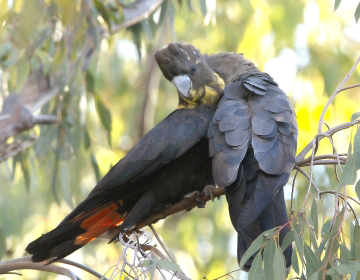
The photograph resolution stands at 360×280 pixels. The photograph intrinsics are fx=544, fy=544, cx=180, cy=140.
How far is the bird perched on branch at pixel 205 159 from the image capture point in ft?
5.79

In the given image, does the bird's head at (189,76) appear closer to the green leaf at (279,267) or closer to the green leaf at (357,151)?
the green leaf at (357,151)

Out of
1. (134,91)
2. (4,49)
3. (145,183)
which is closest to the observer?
(145,183)

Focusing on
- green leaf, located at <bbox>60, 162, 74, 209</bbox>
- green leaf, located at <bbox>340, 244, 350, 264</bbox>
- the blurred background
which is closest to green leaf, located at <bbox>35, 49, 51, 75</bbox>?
the blurred background

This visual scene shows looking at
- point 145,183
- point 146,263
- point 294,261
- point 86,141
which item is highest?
point 86,141

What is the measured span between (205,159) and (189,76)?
50 cm

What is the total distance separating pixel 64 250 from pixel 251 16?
2.92 metres

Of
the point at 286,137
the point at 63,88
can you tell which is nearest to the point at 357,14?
the point at 286,137

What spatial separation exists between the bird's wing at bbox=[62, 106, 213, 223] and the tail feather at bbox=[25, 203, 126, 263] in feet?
0.24

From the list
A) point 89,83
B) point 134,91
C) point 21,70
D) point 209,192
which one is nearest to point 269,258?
point 209,192

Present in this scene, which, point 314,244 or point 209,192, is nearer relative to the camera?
point 314,244

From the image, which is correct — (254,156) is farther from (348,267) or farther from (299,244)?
(348,267)

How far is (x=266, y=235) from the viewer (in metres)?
1.50

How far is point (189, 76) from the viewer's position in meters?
2.54

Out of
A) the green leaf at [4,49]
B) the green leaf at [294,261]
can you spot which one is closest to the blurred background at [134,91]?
the green leaf at [4,49]
